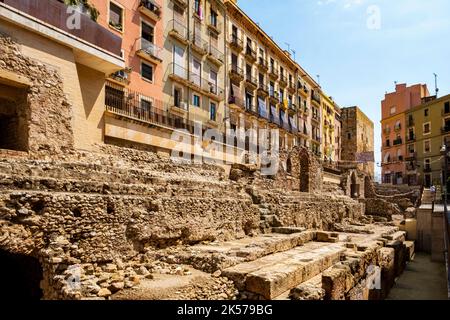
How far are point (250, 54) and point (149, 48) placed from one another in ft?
42.4

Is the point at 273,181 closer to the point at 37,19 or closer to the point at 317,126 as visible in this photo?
the point at 37,19

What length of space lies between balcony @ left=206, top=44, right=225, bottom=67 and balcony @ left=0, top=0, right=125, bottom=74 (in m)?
11.6

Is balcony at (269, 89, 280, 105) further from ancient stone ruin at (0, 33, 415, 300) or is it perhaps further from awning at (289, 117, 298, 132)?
ancient stone ruin at (0, 33, 415, 300)

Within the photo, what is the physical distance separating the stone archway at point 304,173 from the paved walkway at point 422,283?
863 centimetres

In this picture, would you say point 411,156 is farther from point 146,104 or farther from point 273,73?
point 146,104

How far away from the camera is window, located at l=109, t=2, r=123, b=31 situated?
1678cm

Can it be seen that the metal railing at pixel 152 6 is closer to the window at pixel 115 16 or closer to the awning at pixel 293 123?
the window at pixel 115 16

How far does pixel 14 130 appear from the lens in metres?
10.5

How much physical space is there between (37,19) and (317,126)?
39.2 m

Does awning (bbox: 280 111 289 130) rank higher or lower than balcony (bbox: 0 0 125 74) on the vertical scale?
higher

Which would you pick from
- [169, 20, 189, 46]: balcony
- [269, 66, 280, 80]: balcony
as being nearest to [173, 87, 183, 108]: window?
[169, 20, 189, 46]: balcony

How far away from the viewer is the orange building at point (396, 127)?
47.2 m

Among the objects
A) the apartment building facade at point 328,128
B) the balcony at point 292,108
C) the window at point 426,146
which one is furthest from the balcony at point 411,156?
the balcony at point 292,108
